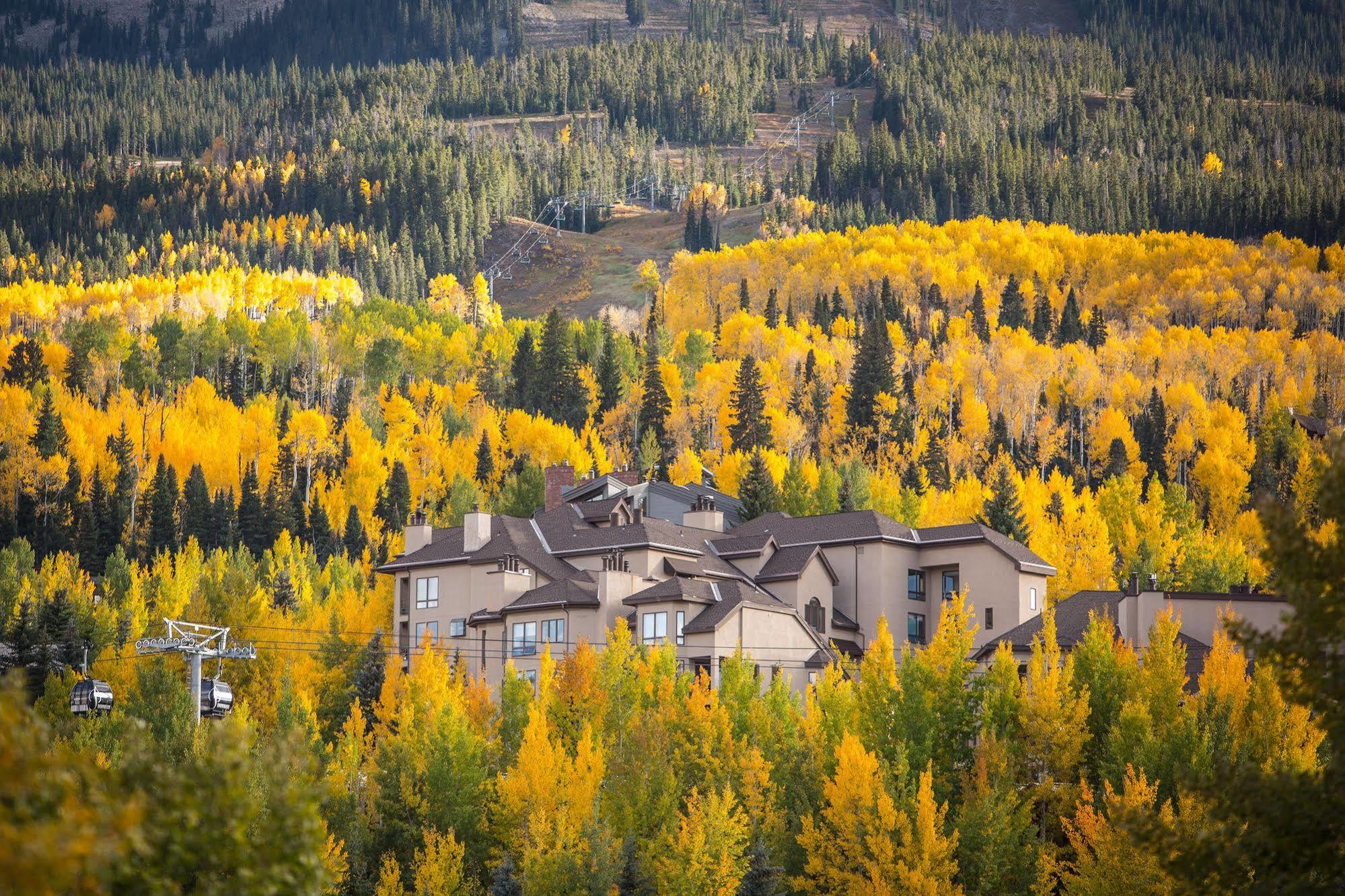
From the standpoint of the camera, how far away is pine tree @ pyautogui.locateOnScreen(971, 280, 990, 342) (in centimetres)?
18350

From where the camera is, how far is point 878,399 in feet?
474

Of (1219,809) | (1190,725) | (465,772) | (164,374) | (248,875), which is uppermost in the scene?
(248,875)

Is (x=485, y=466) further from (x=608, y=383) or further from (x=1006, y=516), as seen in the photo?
(x=1006, y=516)

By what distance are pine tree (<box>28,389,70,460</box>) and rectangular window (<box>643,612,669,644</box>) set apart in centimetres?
8356

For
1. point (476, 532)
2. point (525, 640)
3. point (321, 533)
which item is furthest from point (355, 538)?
point (525, 640)

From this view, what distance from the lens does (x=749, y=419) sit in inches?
5408

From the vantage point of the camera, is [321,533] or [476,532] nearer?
[476,532]

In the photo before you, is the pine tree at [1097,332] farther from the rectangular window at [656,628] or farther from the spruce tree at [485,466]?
the rectangular window at [656,628]

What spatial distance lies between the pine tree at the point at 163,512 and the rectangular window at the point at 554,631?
61.1m

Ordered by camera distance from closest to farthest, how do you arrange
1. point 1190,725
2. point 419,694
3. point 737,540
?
1. point 1190,725
2. point 419,694
3. point 737,540

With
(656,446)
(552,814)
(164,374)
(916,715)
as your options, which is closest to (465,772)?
(552,814)

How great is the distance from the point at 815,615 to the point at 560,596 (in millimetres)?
12141

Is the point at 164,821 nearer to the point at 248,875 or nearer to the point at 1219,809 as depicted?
the point at 248,875

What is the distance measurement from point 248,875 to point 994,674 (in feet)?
144
